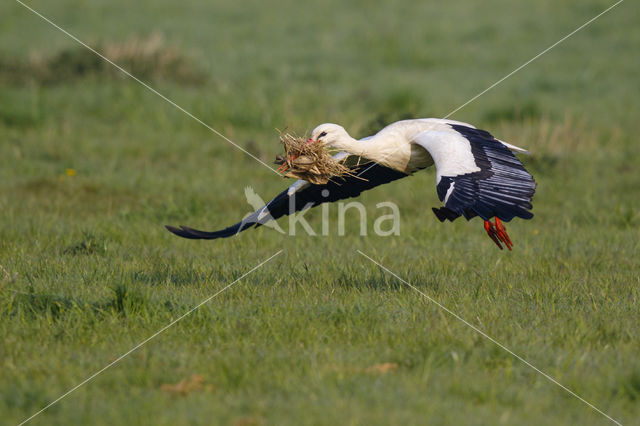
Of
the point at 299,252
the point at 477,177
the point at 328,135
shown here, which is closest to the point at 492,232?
the point at 477,177

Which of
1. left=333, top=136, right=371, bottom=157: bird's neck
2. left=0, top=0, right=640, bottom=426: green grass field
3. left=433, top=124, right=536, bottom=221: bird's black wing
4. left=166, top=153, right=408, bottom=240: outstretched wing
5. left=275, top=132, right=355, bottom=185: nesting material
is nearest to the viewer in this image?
left=0, top=0, right=640, bottom=426: green grass field

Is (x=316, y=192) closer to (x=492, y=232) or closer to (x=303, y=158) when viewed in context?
(x=303, y=158)

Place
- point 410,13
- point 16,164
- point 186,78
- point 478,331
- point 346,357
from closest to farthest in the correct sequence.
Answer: point 346,357 → point 478,331 → point 16,164 → point 186,78 → point 410,13

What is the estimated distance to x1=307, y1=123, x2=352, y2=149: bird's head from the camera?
495 centimetres

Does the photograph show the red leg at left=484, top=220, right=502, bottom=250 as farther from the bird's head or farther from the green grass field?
the bird's head

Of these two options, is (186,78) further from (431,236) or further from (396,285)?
(396,285)

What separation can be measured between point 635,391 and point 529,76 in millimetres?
11132

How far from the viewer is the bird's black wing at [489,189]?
429cm

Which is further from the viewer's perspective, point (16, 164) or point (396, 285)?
point (16, 164)

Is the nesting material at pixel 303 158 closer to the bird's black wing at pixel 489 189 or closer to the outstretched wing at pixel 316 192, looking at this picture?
the outstretched wing at pixel 316 192

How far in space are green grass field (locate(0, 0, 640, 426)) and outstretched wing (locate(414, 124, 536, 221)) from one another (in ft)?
2.24

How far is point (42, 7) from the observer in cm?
1886

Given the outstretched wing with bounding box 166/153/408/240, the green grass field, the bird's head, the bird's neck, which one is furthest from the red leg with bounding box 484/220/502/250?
the bird's head

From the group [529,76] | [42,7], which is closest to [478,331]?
[529,76]
